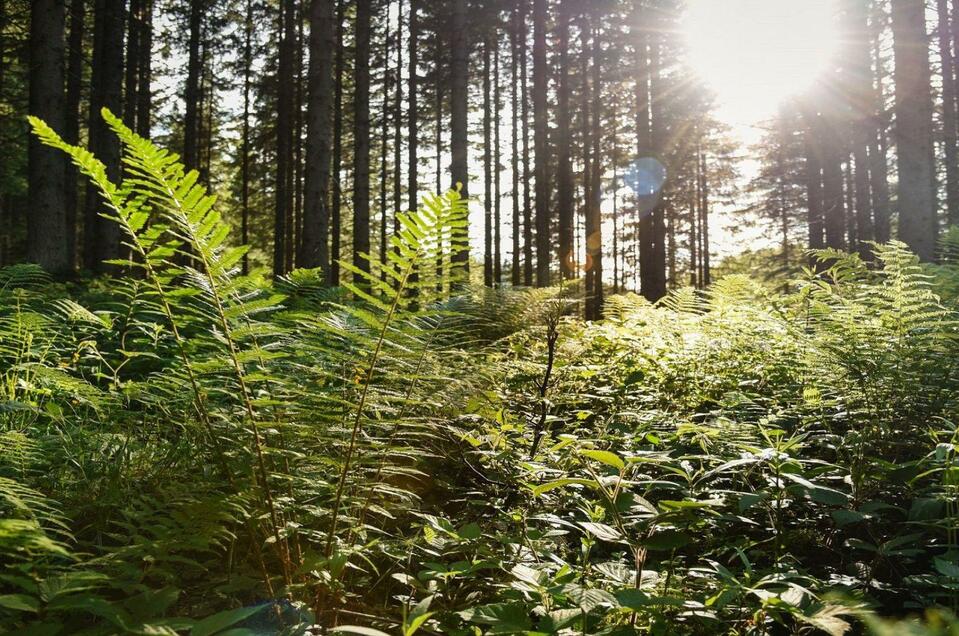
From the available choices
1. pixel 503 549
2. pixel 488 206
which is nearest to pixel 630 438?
pixel 503 549

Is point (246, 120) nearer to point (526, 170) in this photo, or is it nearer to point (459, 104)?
point (526, 170)

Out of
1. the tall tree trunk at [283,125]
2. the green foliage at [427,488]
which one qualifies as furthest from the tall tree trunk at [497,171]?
the green foliage at [427,488]

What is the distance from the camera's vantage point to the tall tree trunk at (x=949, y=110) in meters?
19.7

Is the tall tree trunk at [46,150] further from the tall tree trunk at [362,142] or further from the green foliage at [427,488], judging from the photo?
the green foliage at [427,488]

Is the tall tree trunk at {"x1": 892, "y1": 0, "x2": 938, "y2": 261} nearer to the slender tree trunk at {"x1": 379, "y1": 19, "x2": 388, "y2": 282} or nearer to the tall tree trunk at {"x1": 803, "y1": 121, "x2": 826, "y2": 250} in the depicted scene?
the tall tree trunk at {"x1": 803, "y1": 121, "x2": 826, "y2": 250}

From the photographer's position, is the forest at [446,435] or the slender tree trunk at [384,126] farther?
the slender tree trunk at [384,126]

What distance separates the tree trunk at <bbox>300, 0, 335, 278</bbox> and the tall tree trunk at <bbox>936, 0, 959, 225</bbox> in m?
21.4

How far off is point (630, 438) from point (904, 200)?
24.3 ft

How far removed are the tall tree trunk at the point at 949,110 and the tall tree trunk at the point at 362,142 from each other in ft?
65.1

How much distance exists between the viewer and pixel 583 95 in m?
22.5

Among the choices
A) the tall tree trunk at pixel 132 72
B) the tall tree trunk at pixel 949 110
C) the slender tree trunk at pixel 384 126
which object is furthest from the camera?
the slender tree trunk at pixel 384 126

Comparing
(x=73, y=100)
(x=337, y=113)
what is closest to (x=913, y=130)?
(x=337, y=113)

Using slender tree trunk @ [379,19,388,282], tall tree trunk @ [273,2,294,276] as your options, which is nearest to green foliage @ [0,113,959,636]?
tall tree trunk @ [273,2,294,276]

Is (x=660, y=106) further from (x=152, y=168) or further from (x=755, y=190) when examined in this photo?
(x=755, y=190)
